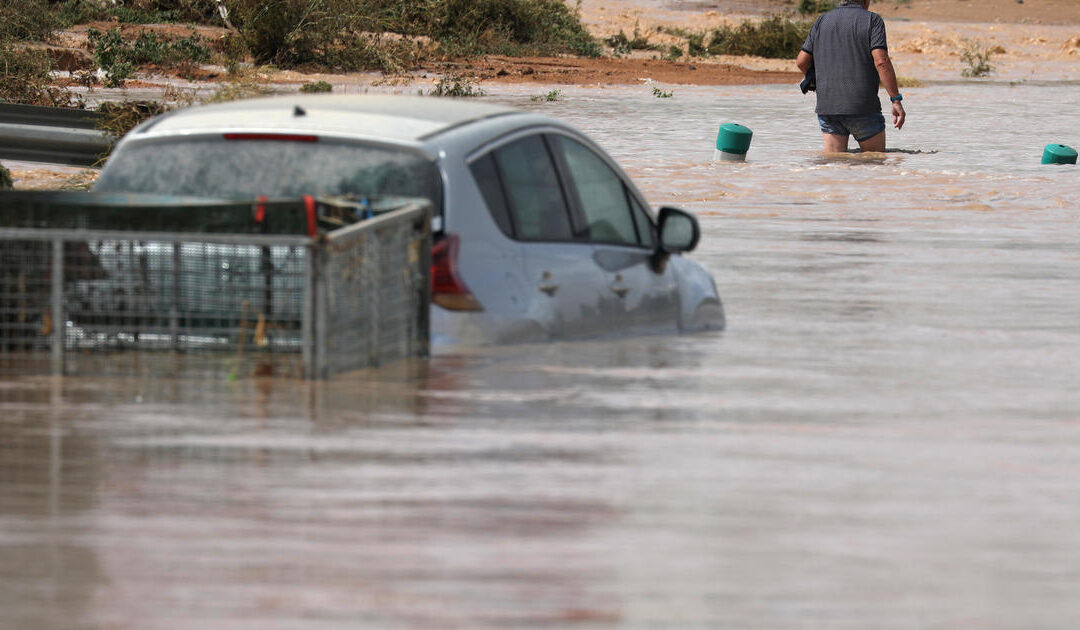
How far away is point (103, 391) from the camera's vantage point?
27.8ft

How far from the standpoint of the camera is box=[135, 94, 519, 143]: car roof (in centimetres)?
848

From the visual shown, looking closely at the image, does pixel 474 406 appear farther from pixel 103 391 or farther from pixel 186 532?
pixel 186 532

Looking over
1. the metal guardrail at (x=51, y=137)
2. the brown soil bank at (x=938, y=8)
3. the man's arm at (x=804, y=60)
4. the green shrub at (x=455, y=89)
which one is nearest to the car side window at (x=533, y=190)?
the metal guardrail at (x=51, y=137)

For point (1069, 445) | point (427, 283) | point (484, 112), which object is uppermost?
point (484, 112)

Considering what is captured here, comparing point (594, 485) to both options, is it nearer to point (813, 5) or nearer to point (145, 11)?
point (145, 11)

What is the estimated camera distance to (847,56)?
19641 millimetres

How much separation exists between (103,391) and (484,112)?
204 centimetres

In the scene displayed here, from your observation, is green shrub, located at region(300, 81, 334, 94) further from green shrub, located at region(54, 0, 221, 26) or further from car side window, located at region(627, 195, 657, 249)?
car side window, located at region(627, 195, 657, 249)

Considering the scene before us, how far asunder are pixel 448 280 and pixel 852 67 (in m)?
11.7

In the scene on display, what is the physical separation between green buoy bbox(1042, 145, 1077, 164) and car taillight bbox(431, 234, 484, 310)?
17.5 metres

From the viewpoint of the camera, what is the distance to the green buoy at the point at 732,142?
2444 cm

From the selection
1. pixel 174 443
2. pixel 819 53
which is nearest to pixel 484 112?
pixel 174 443

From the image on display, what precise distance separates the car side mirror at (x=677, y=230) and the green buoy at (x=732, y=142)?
1458 cm

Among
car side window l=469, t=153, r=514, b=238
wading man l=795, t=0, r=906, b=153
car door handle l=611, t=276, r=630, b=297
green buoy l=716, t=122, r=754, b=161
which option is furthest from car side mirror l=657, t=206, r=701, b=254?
green buoy l=716, t=122, r=754, b=161
